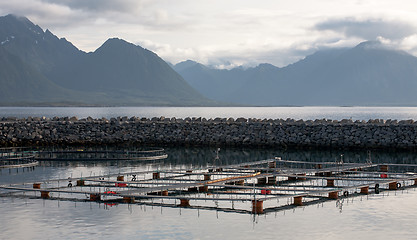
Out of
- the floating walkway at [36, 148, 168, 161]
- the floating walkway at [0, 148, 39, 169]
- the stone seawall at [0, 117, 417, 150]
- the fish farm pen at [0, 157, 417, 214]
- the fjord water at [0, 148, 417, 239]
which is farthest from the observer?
the stone seawall at [0, 117, 417, 150]

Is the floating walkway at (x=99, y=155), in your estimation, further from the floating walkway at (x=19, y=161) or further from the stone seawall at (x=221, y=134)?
the stone seawall at (x=221, y=134)

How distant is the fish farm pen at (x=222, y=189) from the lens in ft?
110

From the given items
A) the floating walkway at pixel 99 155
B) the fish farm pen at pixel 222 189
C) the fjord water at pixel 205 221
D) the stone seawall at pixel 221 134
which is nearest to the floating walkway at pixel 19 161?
the floating walkway at pixel 99 155

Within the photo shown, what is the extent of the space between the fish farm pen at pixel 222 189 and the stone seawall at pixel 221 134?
2260 centimetres

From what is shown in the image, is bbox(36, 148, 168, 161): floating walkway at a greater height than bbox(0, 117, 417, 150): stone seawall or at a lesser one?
lesser

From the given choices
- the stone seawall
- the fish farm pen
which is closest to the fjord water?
the fish farm pen

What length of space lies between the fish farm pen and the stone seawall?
74.1ft

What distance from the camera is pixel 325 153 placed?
65.8 metres

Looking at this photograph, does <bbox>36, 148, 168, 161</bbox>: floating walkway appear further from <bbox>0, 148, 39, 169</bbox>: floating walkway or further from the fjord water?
the fjord water

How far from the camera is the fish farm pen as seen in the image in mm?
33500

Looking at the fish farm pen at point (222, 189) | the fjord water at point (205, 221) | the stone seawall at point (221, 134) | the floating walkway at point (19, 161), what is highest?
the stone seawall at point (221, 134)

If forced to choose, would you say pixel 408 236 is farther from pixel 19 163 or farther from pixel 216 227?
pixel 19 163

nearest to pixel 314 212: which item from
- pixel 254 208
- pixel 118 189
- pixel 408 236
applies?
pixel 254 208

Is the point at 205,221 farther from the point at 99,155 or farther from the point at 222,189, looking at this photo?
the point at 99,155
